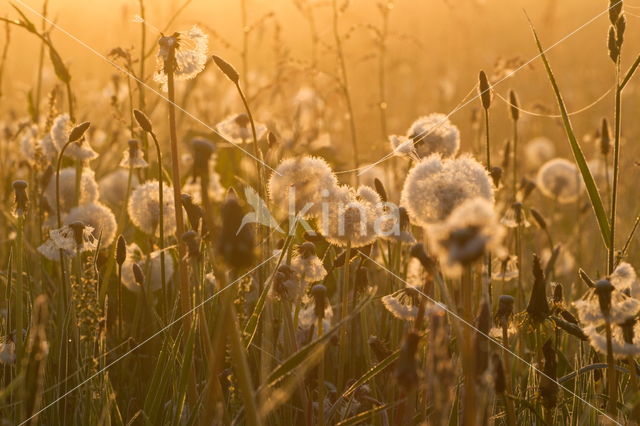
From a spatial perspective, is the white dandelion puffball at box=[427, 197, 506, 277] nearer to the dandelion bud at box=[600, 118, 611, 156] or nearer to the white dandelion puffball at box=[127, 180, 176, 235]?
the dandelion bud at box=[600, 118, 611, 156]

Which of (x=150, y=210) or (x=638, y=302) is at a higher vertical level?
(x=150, y=210)

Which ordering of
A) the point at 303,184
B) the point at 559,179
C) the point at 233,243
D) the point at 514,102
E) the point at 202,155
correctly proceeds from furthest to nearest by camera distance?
the point at 559,179, the point at 514,102, the point at 303,184, the point at 202,155, the point at 233,243

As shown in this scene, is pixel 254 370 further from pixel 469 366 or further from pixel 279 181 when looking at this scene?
pixel 469 366

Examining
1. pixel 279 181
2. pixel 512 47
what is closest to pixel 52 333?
pixel 279 181

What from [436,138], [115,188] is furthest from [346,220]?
[115,188]

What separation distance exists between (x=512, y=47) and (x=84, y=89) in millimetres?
7739

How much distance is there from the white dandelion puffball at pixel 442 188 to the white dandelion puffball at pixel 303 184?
15.3 inches

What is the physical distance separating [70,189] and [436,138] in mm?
1650

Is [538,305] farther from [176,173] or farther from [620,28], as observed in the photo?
[176,173]

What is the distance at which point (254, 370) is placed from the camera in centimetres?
240

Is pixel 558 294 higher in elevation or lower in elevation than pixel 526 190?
lower

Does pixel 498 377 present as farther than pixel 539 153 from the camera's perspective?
No

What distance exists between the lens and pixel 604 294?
146 centimetres

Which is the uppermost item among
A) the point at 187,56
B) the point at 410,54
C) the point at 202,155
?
the point at 410,54
